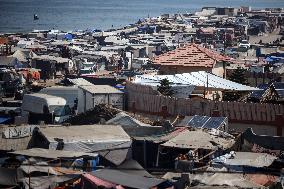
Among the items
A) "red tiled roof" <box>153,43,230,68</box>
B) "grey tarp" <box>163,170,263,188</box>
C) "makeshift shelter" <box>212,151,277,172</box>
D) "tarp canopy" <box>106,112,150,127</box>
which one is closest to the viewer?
"grey tarp" <box>163,170,263,188</box>

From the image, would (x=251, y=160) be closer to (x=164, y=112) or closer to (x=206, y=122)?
(x=206, y=122)

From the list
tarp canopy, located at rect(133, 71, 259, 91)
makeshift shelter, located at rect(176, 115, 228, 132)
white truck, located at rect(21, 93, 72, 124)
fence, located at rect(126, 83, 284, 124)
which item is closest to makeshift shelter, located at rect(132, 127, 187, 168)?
makeshift shelter, located at rect(176, 115, 228, 132)

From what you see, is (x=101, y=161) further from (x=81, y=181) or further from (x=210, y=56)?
(x=210, y=56)

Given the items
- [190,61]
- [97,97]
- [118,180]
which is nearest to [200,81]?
[190,61]

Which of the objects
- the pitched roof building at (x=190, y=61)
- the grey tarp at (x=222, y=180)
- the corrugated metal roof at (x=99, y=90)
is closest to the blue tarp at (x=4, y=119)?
the corrugated metal roof at (x=99, y=90)

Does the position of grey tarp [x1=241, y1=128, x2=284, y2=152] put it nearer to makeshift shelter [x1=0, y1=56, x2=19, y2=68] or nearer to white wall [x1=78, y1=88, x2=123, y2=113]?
white wall [x1=78, y1=88, x2=123, y2=113]

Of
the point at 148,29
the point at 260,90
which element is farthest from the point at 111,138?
the point at 148,29
